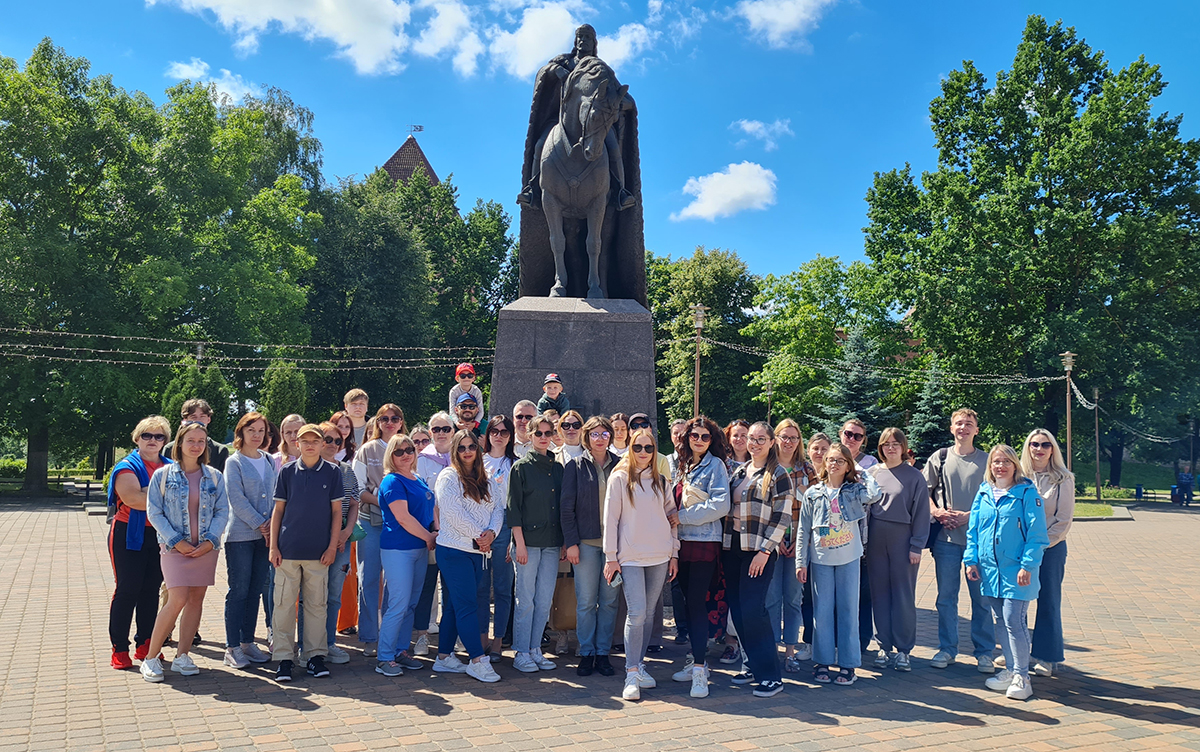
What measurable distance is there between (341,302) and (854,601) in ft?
107

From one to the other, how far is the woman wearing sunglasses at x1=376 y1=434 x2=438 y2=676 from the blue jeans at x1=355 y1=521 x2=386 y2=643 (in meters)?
0.53

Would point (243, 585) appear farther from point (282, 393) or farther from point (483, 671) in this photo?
point (282, 393)

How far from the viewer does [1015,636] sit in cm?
554

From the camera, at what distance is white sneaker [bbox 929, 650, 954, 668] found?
6211 mm

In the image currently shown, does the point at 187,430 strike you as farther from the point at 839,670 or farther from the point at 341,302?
the point at 341,302

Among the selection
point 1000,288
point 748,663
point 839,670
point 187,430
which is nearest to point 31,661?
point 187,430

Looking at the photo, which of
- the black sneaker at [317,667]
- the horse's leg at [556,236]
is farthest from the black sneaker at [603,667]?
the horse's leg at [556,236]

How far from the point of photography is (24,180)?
26.4m

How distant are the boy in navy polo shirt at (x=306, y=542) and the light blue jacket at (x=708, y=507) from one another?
232 centimetres

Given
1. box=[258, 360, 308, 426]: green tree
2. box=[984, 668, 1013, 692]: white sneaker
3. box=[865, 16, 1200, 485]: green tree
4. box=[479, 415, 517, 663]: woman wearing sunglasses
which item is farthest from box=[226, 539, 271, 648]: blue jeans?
box=[865, 16, 1200, 485]: green tree

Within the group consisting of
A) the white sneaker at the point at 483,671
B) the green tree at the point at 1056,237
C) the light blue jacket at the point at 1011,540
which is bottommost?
the white sneaker at the point at 483,671

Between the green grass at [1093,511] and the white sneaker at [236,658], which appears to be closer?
the white sneaker at [236,658]

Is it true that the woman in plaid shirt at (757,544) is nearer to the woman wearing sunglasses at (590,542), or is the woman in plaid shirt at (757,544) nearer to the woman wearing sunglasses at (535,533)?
the woman wearing sunglasses at (590,542)

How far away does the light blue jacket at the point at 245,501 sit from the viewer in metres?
5.85
